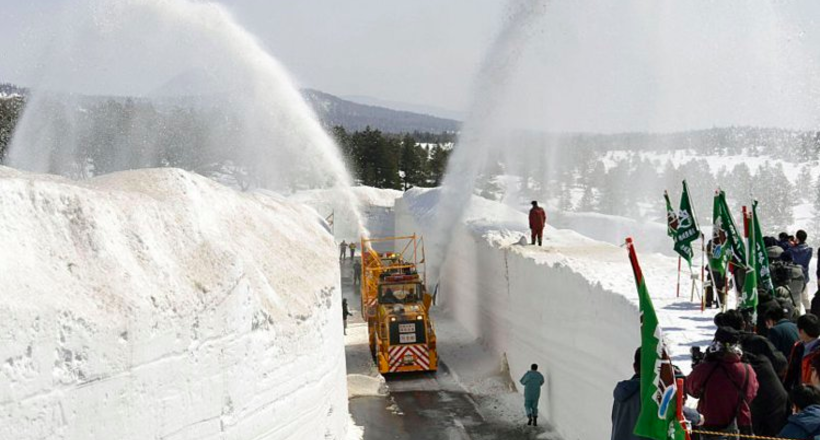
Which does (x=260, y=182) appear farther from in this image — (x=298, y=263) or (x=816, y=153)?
(x=298, y=263)

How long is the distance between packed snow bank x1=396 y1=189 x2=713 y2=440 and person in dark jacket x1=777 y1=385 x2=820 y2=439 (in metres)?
5.43

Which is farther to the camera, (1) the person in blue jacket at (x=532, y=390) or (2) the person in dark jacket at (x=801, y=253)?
(1) the person in blue jacket at (x=532, y=390)

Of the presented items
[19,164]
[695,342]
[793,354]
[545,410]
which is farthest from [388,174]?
[793,354]

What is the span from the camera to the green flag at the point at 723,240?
483 inches

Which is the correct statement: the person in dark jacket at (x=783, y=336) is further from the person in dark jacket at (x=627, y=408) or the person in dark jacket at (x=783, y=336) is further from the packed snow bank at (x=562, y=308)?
the packed snow bank at (x=562, y=308)

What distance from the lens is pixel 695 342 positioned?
12.7m

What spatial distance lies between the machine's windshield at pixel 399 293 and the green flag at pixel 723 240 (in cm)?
988

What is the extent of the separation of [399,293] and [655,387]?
1637 centimetres

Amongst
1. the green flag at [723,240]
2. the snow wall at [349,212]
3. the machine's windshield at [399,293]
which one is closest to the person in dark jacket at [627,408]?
the green flag at [723,240]

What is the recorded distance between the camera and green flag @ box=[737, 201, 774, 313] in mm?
10609

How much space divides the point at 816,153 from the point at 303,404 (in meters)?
58.4

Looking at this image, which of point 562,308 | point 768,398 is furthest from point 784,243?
point 768,398

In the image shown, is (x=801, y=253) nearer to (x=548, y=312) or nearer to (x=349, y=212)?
(x=548, y=312)

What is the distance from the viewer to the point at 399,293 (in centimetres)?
2273
